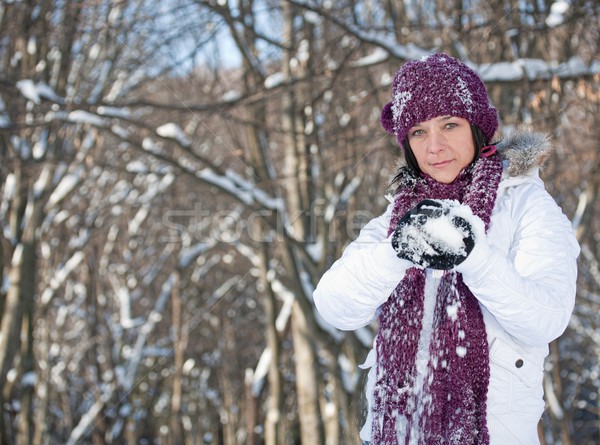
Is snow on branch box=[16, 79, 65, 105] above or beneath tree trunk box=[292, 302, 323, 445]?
above

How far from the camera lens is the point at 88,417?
38.1 ft

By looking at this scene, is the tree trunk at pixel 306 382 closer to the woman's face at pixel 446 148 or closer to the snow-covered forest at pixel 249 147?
the snow-covered forest at pixel 249 147

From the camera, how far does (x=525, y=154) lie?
1.86 meters

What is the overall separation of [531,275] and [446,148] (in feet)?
1.52

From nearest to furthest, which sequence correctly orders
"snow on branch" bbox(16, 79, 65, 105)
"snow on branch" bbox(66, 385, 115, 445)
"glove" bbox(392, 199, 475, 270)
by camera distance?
"glove" bbox(392, 199, 475, 270) < "snow on branch" bbox(16, 79, 65, 105) < "snow on branch" bbox(66, 385, 115, 445)

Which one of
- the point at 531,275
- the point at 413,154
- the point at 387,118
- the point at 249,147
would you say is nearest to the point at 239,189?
the point at 249,147

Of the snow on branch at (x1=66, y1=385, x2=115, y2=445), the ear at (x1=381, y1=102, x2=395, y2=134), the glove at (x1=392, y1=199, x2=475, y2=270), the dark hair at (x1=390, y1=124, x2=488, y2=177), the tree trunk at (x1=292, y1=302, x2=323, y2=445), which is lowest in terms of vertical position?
the snow on branch at (x1=66, y1=385, x2=115, y2=445)

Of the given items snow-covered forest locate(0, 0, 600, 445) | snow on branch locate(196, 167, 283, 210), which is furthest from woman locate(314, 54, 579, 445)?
snow on branch locate(196, 167, 283, 210)

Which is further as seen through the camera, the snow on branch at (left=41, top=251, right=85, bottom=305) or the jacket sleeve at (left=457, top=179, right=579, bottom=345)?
the snow on branch at (left=41, top=251, right=85, bottom=305)

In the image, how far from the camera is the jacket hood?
6.09 ft

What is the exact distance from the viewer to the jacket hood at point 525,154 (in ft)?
6.09

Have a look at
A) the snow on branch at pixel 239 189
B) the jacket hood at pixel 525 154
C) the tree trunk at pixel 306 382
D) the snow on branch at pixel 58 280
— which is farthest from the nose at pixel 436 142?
the snow on branch at pixel 58 280

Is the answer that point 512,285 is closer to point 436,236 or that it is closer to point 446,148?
point 436,236

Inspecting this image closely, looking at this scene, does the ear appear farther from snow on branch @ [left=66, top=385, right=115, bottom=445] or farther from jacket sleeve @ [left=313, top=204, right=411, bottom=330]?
snow on branch @ [left=66, top=385, right=115, bottom=445]
